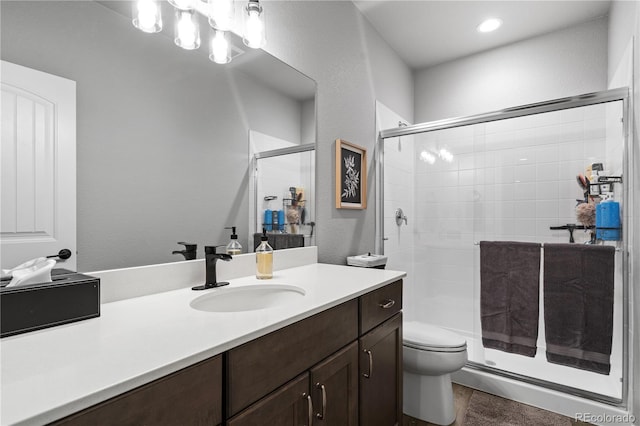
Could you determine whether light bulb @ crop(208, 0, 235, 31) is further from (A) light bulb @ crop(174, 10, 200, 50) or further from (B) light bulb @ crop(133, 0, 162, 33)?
(B) light bulb @ crop(133, 0, 162, 33)

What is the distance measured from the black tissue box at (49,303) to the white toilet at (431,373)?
152 cm

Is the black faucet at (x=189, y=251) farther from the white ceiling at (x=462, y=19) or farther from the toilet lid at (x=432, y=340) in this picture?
the white ceiling at (x=462, y=19)

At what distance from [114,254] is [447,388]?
1.76m

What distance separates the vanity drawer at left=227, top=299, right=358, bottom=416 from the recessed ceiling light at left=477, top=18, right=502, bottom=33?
2.50 meters

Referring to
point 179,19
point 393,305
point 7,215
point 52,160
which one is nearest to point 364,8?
point 179,19

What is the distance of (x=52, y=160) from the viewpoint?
879mm

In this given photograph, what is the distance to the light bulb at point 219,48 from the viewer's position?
134cm

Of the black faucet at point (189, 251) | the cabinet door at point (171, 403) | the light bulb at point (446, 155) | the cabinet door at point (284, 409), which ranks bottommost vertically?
the cabinet door at point (284, 409)

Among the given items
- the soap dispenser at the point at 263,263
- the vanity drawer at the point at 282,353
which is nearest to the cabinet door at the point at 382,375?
the vanity drawer at the point at 282,353

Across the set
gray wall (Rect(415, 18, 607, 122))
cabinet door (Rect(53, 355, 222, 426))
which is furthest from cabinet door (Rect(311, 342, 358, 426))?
gray wall (Rect(415, 18, 607, 122))

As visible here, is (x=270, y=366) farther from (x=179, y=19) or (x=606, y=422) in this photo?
(x=606, y=422)

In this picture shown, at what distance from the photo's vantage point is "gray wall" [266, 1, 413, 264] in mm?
1789

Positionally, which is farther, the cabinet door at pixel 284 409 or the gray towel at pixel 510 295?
the gray towel at pixel 510 295

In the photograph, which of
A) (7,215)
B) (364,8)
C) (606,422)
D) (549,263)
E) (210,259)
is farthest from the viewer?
(364,8)
